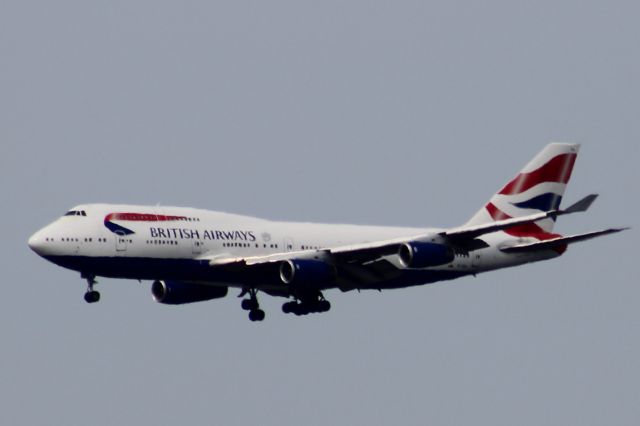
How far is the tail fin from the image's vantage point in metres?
94.9

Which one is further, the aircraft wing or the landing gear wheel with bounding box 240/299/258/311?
the landing gear wheel with bounding box 240/299/258/311

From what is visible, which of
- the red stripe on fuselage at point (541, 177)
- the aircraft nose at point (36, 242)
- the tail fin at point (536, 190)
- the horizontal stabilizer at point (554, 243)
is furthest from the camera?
the red stripe on fuselage at point (541, 177)

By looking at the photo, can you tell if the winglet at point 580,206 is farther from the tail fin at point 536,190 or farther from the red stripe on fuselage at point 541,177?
the red stripe on fuselage at point 541,177

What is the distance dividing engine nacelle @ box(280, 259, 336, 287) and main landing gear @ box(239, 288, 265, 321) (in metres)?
5.29

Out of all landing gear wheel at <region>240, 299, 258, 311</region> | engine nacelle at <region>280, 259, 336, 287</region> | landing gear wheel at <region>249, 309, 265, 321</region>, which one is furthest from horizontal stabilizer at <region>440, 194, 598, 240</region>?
landing gear wheel at <region>240, 299, 258, 311</region>

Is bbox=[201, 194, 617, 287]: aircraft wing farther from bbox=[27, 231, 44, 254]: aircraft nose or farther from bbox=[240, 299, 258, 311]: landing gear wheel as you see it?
bbox=[27, 231, 44, 254]: aircraft nose

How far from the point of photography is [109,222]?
84125mm

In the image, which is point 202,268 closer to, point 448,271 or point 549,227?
point 448,271

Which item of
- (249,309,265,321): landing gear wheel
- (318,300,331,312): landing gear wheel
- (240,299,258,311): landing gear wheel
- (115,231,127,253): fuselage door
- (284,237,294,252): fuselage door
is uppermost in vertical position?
(115,231,127,253): fuselage door

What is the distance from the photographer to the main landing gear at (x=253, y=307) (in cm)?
9069

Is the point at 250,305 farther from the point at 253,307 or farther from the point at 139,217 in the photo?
the point at 139,217

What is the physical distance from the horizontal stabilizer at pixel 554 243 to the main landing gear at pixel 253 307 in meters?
13.8

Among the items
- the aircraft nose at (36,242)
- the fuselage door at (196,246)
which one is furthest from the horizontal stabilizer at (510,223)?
the aircraft nose at (36,242)

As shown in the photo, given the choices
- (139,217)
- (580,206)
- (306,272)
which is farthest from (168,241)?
(580,206)
